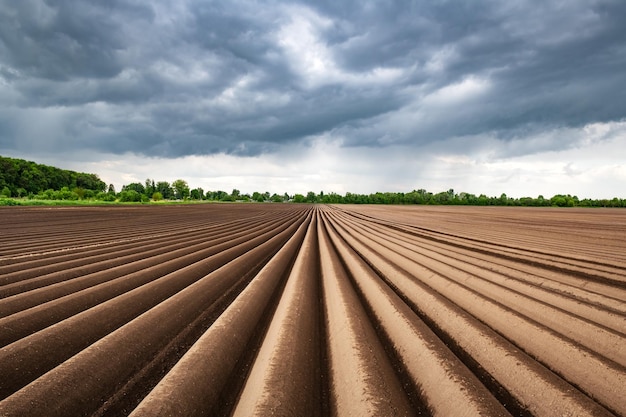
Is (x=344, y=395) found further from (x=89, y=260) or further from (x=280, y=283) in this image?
(x=89, y=260)

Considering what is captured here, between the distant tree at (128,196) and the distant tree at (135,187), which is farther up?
the distant tree at (135,187)

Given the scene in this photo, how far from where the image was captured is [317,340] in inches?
120

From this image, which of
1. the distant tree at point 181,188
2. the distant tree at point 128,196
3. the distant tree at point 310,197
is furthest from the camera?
the distant tree at point 310,197

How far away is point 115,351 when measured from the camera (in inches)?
107

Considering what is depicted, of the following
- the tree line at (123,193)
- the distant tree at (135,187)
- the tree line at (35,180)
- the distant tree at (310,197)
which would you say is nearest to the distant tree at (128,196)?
the tree line at (123,193)

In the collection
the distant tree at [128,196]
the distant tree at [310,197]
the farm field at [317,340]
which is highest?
the distant tree at [310,197]

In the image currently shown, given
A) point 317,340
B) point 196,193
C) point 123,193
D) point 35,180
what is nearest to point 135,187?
point 196,193

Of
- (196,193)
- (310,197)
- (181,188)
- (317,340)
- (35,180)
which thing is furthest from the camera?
(310,197)

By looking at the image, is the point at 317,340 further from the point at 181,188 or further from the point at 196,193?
the point at 196,193

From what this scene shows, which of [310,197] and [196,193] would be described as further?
[310,197]

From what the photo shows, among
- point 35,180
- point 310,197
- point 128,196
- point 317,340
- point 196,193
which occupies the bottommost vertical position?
point 317,340

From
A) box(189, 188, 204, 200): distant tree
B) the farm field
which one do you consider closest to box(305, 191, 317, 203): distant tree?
box(189, 188, 204, 200): distant tree

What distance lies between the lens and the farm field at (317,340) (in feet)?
6.70

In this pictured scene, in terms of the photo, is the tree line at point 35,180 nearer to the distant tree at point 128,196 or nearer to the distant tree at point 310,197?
the distant tree at point 128,196
